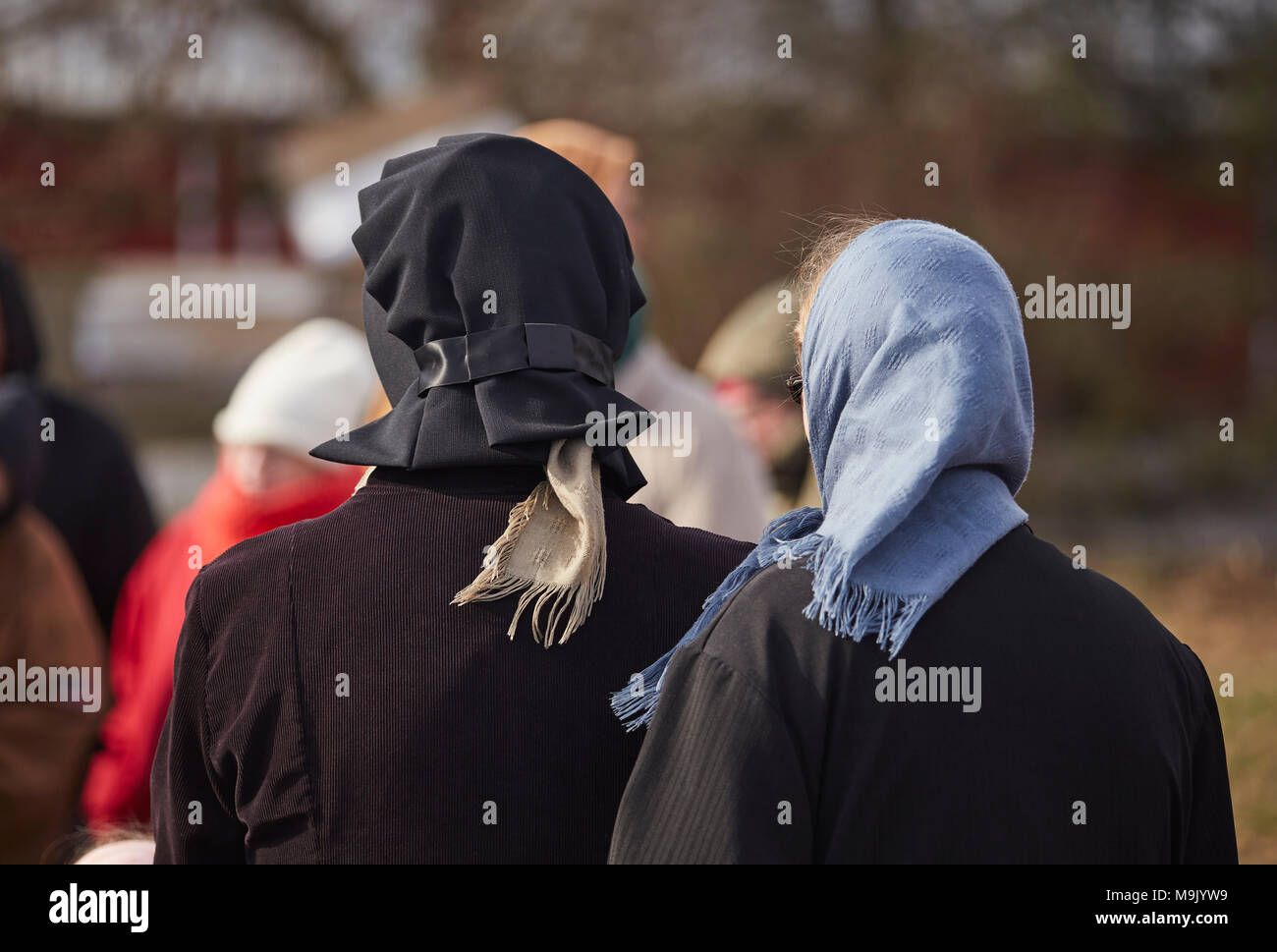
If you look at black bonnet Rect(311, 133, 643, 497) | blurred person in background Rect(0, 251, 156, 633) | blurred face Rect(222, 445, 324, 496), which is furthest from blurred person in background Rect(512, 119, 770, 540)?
blurred person in background Rect(0, 251, 156, 633)

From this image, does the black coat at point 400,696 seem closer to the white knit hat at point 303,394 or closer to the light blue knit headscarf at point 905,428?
the light blue knit headscarf at point 905,428

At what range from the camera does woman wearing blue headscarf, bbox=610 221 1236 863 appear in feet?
4.12

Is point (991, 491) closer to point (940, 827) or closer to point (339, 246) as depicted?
point (940, 827)

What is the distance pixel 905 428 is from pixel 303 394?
2248 millimetres

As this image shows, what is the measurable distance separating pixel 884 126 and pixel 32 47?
343 inches

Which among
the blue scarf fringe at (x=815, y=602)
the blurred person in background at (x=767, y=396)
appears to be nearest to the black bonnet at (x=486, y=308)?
the blue scarf fringe at (x=815, y=602)

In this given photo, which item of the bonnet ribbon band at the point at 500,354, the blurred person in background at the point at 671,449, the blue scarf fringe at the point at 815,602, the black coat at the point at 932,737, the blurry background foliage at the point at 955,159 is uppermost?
the blurry background foliage at the point at 955,159

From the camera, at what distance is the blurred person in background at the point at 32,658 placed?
284 centimetres

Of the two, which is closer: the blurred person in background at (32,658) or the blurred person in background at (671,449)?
the blurred person in background at (32,658)

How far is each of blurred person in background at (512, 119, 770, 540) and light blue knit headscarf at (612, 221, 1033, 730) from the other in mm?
1542

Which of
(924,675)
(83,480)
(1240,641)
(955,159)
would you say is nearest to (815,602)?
(924,675)

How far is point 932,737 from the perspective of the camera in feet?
4.14

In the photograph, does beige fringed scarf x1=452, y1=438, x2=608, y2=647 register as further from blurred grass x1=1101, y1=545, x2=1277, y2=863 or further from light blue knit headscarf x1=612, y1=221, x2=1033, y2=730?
blurred grass x1=1101, y1=545, x2=1277, y2=863

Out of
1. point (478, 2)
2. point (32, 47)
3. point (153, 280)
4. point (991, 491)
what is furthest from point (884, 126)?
point (991, 491)
